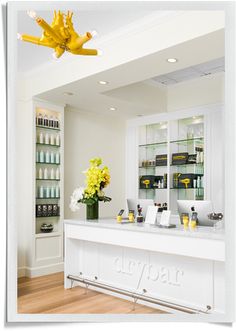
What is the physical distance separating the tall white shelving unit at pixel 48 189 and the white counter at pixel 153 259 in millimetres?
949

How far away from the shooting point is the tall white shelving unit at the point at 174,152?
5559 millimetres

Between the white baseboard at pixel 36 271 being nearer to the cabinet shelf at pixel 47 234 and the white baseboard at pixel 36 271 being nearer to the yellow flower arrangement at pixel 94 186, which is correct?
the cabinet shelf at pixel 47 234

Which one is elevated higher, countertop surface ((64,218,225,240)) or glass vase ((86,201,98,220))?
glass vase ((86,201,98,220))

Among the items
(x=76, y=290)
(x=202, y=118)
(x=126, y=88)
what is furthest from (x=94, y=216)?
(x=202, y=118)

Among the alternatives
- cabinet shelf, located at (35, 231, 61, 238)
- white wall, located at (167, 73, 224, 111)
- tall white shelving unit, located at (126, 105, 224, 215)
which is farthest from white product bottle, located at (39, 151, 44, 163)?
white wall, located at (167, 73, 224, 111)

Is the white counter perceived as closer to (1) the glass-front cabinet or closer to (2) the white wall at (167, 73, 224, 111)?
(1) the glass-front cabinet

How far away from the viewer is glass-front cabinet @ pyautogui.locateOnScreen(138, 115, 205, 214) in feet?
19.3

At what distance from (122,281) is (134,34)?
280cm

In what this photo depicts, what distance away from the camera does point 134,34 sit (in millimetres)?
3838

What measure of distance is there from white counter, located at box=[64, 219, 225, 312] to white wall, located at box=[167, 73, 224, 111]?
2691 mm

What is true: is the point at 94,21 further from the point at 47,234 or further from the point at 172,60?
the point at 47,234

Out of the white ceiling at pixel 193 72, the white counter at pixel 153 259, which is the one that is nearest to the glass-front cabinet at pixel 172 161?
the white ceiling at pixel 193 72

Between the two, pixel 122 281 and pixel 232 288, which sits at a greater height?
pixel 232 288

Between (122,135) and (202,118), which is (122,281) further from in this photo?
(122,135)
